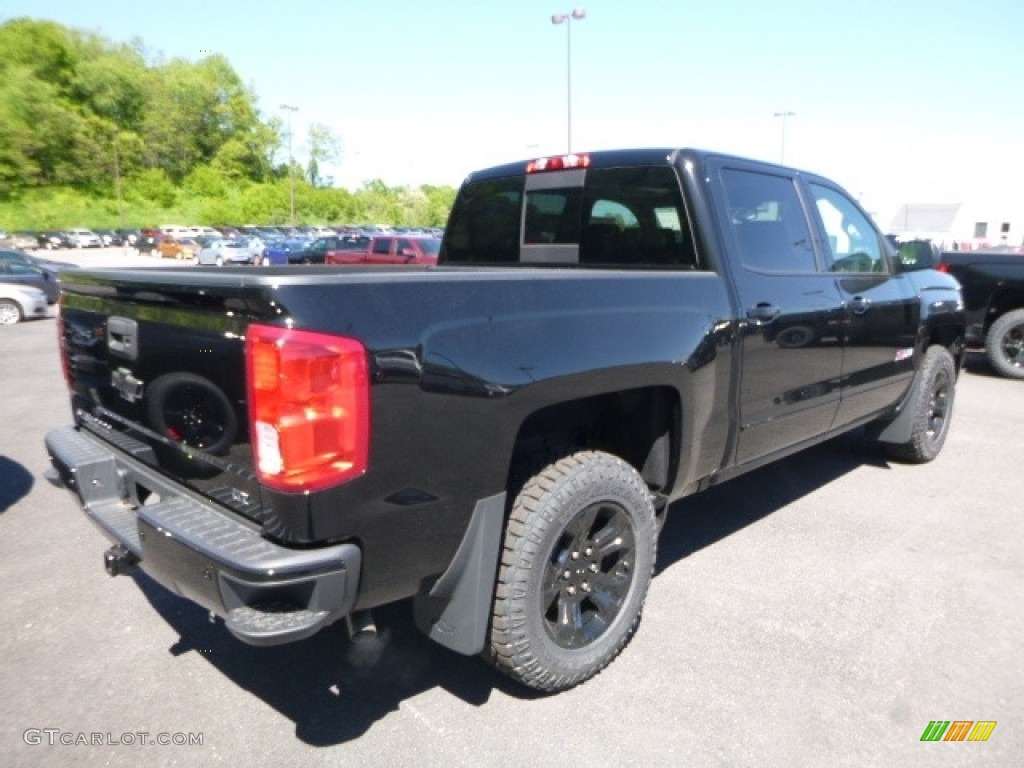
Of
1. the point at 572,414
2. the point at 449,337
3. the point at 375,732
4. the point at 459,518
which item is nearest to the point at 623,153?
the point at 572,414

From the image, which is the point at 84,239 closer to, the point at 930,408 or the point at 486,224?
the point at 486,224

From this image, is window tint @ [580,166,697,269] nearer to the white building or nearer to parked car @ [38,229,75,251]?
the white building

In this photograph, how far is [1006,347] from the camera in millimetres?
9023

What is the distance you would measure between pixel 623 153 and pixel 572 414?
4.74ft

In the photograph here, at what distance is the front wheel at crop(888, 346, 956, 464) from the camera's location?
505 centimetres

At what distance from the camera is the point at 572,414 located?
2.72 m

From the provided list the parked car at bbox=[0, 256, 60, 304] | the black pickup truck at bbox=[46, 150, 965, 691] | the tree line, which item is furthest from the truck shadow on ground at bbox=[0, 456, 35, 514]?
the tree line

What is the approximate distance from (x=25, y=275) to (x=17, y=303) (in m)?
1.47

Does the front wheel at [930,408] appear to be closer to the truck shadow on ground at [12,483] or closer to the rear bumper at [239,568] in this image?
the rear bumper at [239,568]

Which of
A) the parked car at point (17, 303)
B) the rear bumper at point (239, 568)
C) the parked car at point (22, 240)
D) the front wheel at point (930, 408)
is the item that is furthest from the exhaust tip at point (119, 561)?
the parked car at point (22, 240)

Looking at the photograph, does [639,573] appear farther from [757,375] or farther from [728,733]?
[757,375]

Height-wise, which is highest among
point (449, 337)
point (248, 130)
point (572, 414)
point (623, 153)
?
point (248, 130)

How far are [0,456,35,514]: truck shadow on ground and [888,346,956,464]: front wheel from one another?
5932 millimetres

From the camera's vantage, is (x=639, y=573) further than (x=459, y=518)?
Yes
